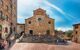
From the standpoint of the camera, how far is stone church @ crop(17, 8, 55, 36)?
3161 centimetres

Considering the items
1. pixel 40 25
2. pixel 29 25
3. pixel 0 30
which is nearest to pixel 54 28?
pixel 40 25

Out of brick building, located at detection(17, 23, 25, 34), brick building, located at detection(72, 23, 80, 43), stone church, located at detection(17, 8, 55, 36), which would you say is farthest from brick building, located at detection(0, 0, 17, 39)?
brick building, located at detection(72, 23, 80, 43)

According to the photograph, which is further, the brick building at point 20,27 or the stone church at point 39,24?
the brick building at point 20,27

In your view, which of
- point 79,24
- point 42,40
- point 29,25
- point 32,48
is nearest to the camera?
point 32,48

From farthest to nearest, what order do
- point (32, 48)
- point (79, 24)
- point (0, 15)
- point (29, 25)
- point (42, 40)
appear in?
point (29, 25)
point (79, 24)
point (42, 40)
point (0, 15)
point (32, 48)

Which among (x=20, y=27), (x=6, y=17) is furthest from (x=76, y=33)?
(x=6, y=17)

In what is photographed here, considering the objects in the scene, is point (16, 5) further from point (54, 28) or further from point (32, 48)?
point (32, 48)

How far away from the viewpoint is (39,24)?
104 ft

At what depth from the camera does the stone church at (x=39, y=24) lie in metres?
31.6

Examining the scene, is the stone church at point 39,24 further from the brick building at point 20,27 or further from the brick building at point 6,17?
the brick building at point 6,17

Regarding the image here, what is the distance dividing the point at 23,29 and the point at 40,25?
→ 10.9 ft

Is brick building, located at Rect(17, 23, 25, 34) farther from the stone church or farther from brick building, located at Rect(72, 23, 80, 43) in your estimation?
brick building, located at Rect(72, 23, 80, 43)

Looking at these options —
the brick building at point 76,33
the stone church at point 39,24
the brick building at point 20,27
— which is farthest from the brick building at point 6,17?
the brick building at point 76,33

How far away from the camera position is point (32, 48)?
59.3 feet
